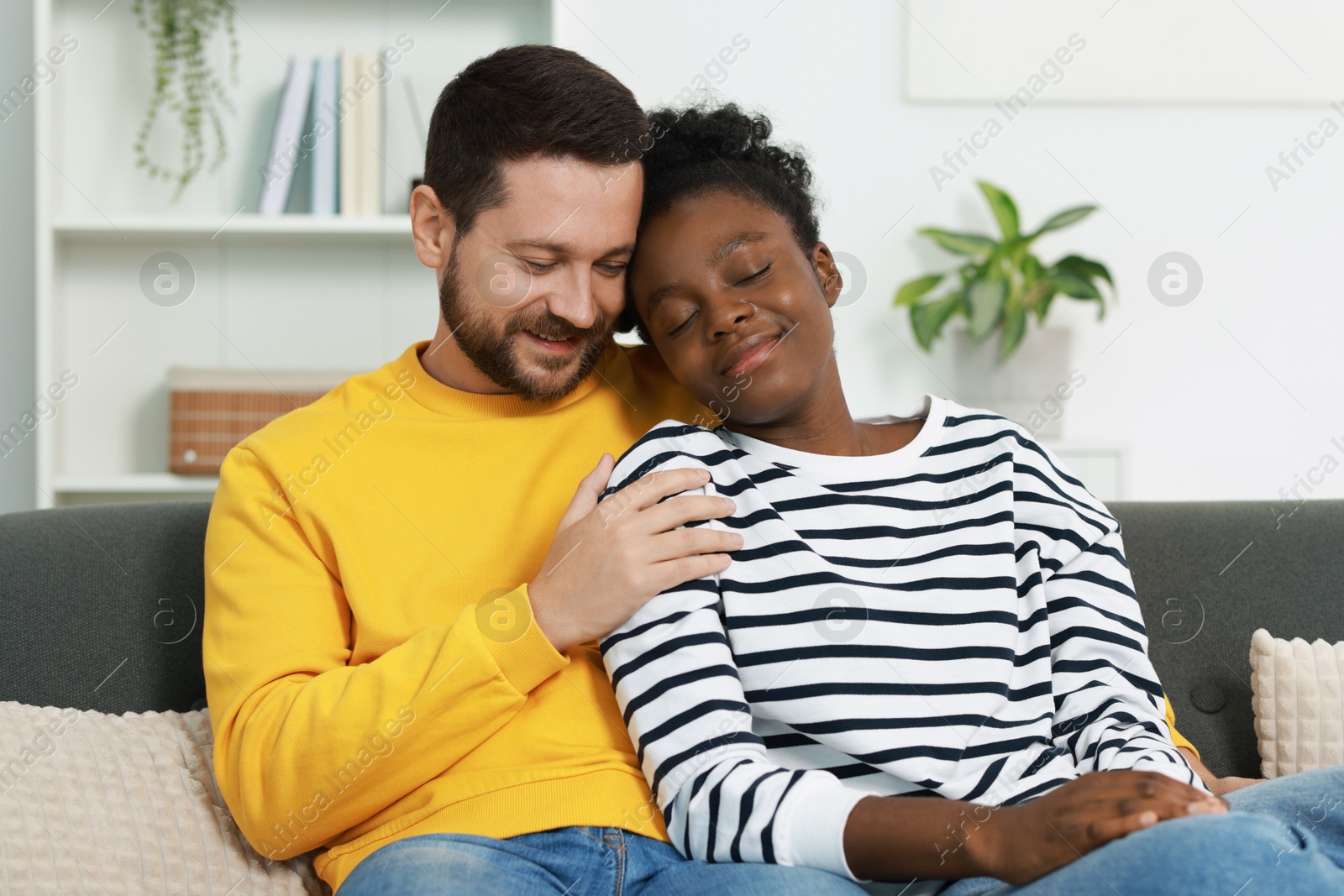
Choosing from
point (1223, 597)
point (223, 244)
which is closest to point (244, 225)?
point (223, 244)

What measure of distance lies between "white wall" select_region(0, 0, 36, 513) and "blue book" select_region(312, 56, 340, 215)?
697 millimetres

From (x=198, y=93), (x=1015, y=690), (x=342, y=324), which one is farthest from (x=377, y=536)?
(x=198, y=93)

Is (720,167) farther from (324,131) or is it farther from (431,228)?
(324,131)

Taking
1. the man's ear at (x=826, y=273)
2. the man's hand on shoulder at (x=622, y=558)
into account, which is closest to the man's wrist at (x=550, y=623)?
the man's hand on shoulder at (x=622, y=558)

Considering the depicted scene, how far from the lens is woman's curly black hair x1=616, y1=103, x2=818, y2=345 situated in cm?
114

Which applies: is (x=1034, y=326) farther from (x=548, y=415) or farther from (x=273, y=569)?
(x=273, y=569)

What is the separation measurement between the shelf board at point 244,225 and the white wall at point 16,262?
20cm

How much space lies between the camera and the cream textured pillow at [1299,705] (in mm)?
1233

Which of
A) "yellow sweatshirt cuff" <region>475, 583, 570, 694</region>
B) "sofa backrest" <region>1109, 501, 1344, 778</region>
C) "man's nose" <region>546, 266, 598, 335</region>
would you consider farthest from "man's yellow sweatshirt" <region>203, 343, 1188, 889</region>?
"sofa backrest" <region>1109, 501, 1344, 778</region>

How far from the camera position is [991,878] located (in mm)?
847

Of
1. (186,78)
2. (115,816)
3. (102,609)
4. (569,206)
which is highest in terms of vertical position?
(186,78)

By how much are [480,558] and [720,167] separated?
0.50 metres

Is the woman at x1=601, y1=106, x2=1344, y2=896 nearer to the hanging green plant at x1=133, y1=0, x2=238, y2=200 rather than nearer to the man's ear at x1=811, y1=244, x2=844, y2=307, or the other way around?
the man's ear at x1=811, y1=244, x2=844, y2=307

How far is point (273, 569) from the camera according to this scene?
3.40 feet
